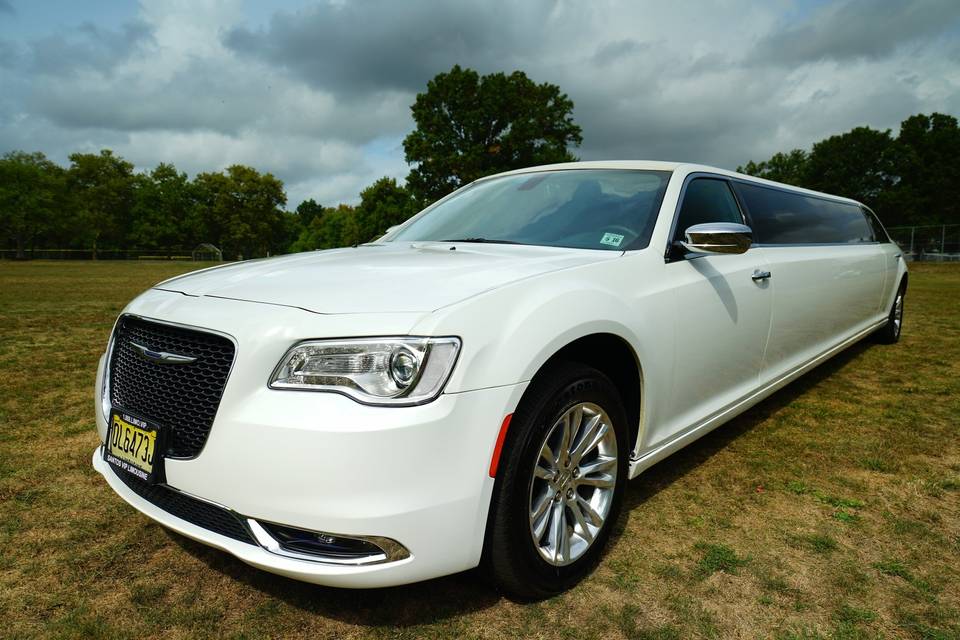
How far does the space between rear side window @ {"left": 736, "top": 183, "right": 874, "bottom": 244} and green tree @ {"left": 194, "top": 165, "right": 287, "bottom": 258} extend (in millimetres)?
72521

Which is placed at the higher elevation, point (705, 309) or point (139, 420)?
point (705, 309)

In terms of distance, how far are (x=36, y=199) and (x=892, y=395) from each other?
6720 centimetres

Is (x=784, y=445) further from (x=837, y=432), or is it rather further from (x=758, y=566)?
(x=758, y=566)

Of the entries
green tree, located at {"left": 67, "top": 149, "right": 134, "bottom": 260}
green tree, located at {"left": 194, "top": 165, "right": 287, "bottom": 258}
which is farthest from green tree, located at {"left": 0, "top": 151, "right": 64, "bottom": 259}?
green tree, located at {"left": 194, "top": 165, "right": 287, "bottom": 258}

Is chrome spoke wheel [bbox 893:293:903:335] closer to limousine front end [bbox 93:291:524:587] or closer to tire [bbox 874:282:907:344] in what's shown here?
tire [bbox 874:282:907:344]

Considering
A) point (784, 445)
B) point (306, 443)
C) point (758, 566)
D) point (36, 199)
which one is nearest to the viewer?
point (306, 443)

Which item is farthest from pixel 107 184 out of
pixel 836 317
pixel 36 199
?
pixel 836 317

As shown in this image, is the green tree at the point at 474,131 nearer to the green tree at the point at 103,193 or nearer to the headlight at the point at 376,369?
the headlight at the point at 376,369

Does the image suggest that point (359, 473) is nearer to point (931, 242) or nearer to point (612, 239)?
point (612, 239)

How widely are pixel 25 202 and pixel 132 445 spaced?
6674cm

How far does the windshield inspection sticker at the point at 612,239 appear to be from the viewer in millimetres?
2656

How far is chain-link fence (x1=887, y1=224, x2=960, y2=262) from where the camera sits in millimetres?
29844

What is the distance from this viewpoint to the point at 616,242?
2664 millimetres

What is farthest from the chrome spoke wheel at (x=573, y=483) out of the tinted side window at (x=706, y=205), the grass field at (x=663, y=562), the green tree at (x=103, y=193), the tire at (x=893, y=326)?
the green tree at (x=103, y=193)
